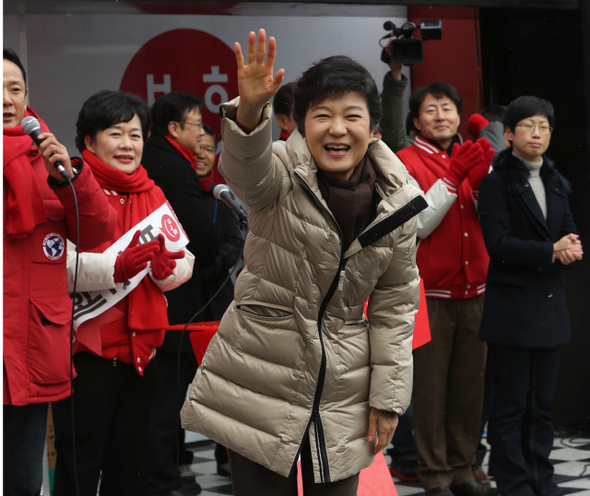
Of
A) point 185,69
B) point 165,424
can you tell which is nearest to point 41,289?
point 165,424

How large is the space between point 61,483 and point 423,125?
2.68m

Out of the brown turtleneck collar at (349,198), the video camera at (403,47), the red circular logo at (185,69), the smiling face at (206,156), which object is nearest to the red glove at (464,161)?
the video camera at (403,47)

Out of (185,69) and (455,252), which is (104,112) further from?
(185,69)

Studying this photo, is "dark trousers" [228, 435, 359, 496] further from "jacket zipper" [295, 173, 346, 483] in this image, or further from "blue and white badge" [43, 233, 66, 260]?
"blue and white badge" [43, 233, 66, 260]

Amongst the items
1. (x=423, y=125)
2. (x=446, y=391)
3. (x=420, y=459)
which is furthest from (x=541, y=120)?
(x=420, y=459)

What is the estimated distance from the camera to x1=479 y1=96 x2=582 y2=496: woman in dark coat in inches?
157

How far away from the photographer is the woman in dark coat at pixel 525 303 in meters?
3.99

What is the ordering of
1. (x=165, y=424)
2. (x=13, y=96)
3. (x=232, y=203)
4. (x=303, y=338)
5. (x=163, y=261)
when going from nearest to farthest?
1. (x=303, y=338)
2. (x=13, y=96)
3. (x=163, y=261)
4. (x=232, y=203)
5. (x=165, y=424)

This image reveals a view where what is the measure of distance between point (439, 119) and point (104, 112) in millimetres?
1979

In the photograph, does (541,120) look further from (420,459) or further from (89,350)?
(89,350)

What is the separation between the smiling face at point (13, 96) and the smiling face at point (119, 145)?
1.81 ft

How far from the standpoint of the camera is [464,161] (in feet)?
14.1

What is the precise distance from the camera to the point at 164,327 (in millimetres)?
3285

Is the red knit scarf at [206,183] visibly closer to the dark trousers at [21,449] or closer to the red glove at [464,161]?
the red glove at [464,161]
